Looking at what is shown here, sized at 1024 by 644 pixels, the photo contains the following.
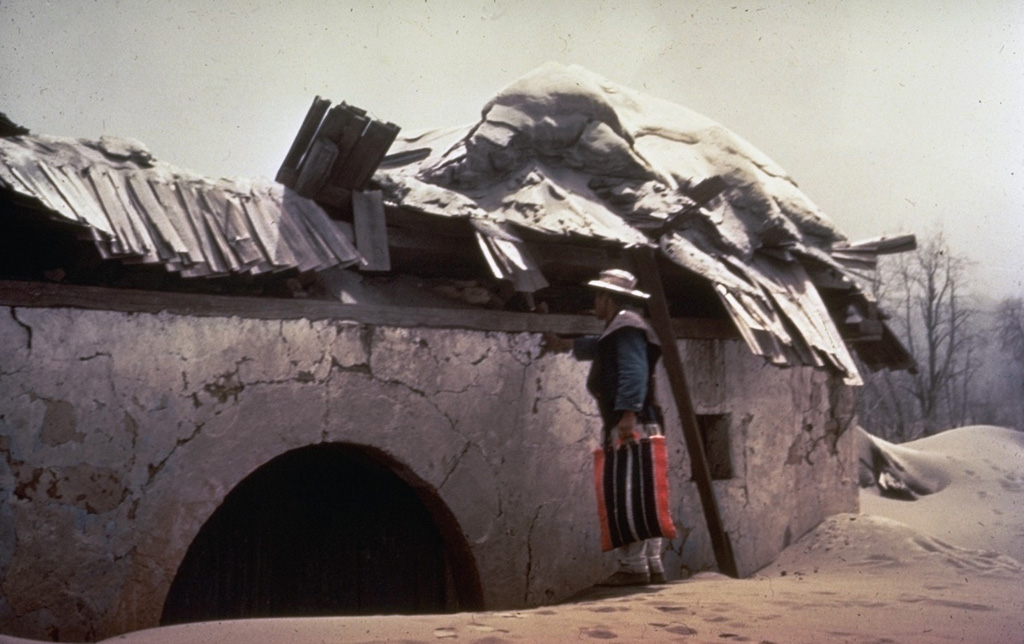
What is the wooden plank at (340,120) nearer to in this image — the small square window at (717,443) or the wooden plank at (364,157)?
the wooden plank at (364,157)

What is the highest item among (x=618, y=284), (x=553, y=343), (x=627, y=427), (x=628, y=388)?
(x=618, y=284)

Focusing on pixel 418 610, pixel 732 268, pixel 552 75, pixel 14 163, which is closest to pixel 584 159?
pixel 552 75

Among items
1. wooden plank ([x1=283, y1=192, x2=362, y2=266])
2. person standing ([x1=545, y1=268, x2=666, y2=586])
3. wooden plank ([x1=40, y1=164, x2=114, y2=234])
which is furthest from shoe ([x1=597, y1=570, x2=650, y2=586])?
wooden plank ([x1=40, y1=164, x2=114, y2=234])

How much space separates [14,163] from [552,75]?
365 cm

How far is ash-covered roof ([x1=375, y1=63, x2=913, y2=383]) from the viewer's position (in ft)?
17.6

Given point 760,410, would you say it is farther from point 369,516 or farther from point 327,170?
point 327,170

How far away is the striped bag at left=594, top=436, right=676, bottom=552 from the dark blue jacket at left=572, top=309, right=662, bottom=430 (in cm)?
20

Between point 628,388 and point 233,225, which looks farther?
point 628,388

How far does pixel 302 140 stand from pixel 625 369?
1.98m

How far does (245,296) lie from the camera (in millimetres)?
4426

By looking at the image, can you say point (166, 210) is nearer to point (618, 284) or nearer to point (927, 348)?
point (618, 284)

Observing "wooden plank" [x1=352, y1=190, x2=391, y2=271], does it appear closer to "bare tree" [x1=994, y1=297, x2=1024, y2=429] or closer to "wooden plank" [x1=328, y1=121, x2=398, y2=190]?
"wooden plank" [x1=328, y1=121, x2=398, y2=190]

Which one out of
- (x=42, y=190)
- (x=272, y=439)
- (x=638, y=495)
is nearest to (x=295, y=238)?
(x=272, y=439)

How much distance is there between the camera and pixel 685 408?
5.73 m
